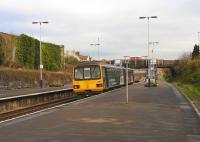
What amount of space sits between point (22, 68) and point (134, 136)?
6138 centimetres

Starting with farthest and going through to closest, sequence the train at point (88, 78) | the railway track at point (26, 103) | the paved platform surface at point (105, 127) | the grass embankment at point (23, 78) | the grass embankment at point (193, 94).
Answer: the grass embankment at point (23, 78), the train at point (88, 78), the grass embankment at point (193, 94), the railway track at point (26, 103), the paved platform surface at point (105, 127)

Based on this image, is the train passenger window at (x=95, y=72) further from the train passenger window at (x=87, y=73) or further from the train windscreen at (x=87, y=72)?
the train passenger window at (x=87, y=73)

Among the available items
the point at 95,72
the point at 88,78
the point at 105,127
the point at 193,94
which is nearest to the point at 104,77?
the point at 95,72

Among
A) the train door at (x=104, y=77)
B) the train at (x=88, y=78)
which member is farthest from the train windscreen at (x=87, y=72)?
the train door at (x=104, y=77)

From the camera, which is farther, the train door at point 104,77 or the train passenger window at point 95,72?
the train door at point 104,77

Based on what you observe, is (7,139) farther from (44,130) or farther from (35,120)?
(35,120)

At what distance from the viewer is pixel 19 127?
597 inches

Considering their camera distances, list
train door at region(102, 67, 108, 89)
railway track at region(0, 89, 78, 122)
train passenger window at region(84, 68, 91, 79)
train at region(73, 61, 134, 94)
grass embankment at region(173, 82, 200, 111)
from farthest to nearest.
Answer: train door at region(102, 67, 108, 89)
train passenger window at region(84, 68, 91, 79)
train at region(73, 61, 134, 94)
grass embankment at region(173, 82, 200, 111)
railway track at region(0, 89, 78, 122)

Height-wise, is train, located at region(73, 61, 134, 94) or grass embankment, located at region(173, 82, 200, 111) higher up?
train, located at region(73, 61, 134, 94)

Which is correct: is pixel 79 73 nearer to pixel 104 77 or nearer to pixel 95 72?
pixel 95 72

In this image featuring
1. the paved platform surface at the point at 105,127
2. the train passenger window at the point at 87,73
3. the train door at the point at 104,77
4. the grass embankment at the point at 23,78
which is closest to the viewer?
the paved platform surface at the point at 105,127

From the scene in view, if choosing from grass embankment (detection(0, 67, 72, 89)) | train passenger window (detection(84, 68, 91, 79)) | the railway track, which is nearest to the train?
train passenger window (detection(84, 68, 91, 79))

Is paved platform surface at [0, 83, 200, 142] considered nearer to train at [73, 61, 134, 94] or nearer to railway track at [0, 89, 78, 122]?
railway track at [0, 89, 78, 122]

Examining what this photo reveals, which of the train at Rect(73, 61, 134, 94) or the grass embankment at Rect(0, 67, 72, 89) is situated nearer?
the train at Rect(73, 61, 134, 94)
